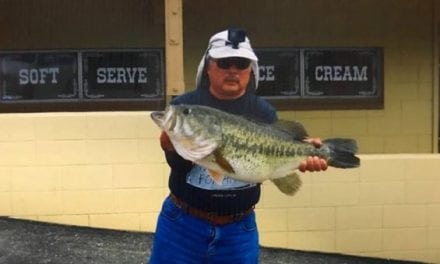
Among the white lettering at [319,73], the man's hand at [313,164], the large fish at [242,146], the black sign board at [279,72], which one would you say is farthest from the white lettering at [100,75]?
the man's hand at [313,164]

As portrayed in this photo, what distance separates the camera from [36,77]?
27.9 ft

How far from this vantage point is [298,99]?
8.67 m

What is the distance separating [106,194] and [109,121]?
0.63 metres

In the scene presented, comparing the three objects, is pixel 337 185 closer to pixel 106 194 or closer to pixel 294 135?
pixel 106 194

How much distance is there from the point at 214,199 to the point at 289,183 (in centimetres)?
34

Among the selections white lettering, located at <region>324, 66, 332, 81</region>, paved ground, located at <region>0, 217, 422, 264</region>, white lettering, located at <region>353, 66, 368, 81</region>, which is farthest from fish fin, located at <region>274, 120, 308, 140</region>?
white lettering, located at <region>353, 66, 368, 81</region>

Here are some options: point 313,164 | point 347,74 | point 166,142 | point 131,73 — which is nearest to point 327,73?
point 347,74

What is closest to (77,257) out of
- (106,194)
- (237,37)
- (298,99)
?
(106,194)

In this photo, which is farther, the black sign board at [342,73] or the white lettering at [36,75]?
the black sign board at [342,73]

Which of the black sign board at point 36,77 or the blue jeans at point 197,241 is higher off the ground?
the black sign board at point 36,77

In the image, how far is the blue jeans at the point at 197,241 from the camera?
332 cm

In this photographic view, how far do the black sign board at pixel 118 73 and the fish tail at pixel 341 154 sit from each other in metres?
5.42

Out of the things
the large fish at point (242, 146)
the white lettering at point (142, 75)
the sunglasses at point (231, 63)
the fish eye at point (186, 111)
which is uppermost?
the white lettering at point (142, 75)

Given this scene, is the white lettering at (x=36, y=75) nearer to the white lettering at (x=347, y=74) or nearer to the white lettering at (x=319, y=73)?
the white lettering at (x=319, y=73)
